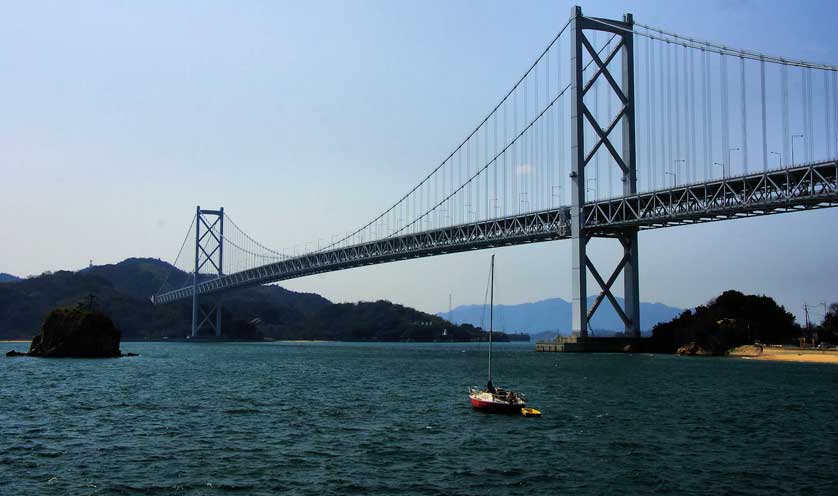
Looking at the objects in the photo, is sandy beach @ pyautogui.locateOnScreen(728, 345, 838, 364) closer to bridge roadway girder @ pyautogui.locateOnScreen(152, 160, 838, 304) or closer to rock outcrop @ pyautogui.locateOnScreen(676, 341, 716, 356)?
rock outcrop @ pyautogui.locateOnScreen(676, 341, 716, 356)

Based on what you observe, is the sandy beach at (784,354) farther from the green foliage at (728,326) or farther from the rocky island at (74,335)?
the rocky island at (74,335)

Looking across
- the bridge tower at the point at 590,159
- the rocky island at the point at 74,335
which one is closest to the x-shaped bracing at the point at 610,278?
the bridge tower at the point at 590,159

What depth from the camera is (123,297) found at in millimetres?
188375

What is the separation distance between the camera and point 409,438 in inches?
1053

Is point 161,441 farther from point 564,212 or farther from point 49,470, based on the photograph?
point 564,212

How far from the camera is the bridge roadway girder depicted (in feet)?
197

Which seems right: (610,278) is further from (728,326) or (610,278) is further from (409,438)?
(409,438)

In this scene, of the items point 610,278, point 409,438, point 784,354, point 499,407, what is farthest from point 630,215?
point 409,438

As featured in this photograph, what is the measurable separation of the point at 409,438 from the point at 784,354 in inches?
2362

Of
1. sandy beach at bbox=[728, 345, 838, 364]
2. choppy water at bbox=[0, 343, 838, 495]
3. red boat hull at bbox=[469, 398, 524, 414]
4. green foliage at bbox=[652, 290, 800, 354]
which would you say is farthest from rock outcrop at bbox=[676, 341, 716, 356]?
red boat hull at bbox=[469, 398, 524, 414]

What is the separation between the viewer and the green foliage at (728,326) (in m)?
81.6

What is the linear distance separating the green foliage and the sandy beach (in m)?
1.39

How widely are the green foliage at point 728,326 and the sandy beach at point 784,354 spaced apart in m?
1.39

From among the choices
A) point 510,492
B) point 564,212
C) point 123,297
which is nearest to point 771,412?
point 510,492
